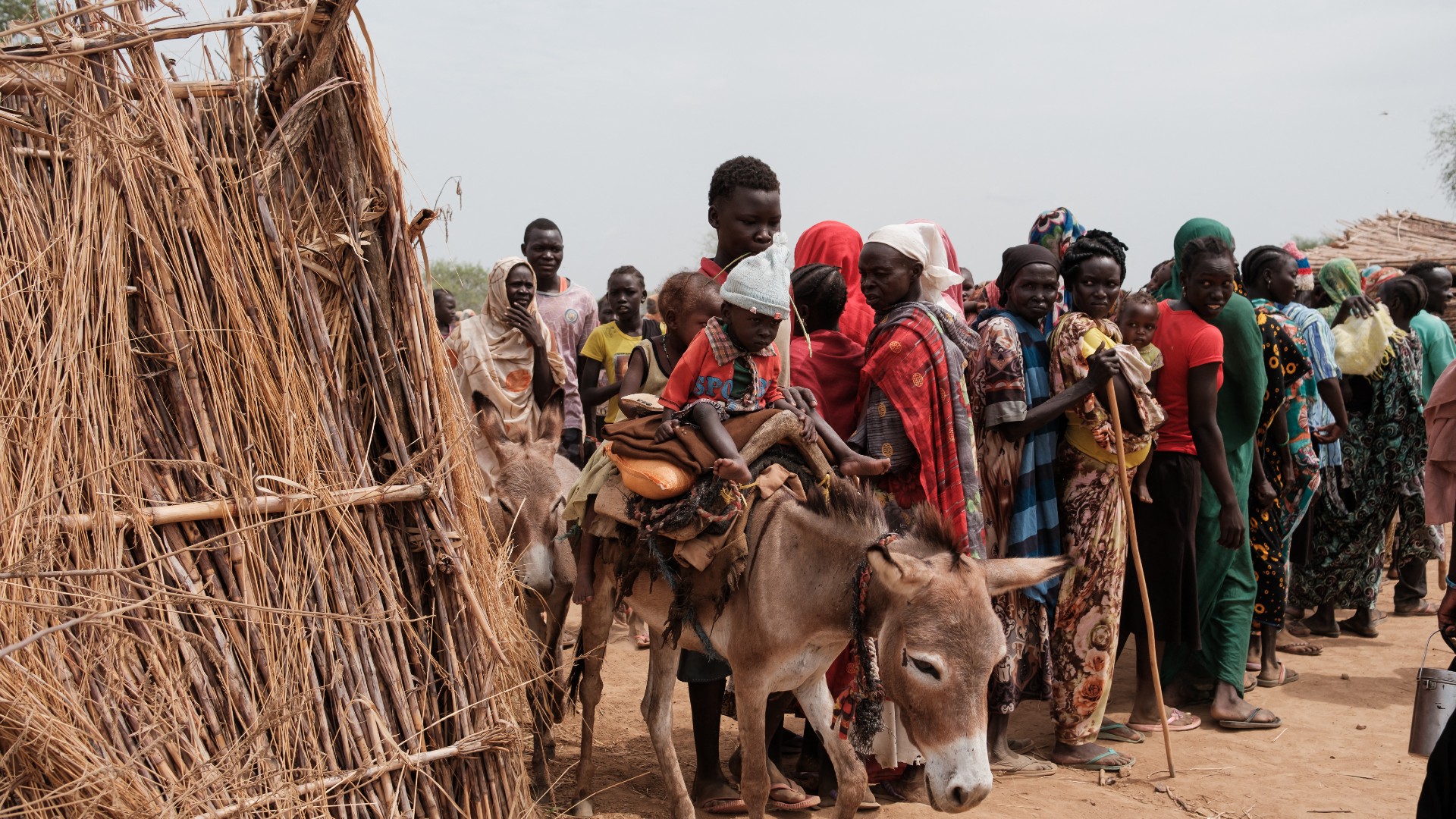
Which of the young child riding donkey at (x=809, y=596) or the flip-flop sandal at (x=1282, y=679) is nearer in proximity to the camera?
the young child riding donkey at (x=809, y=596)

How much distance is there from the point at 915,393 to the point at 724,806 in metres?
2.14

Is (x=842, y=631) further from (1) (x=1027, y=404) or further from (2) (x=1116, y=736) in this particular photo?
(2) (x=1116, y=736)

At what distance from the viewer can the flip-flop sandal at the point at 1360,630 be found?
8375 millimetres

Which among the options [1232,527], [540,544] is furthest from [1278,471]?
[540,544]

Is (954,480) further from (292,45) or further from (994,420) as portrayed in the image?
(292,45)

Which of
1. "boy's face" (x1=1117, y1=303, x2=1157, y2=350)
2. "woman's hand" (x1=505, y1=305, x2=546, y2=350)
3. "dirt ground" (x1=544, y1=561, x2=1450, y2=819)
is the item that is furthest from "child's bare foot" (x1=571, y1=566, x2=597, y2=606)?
"boy's face" (x1=1117, y1=303, x2=1157, y2=350)

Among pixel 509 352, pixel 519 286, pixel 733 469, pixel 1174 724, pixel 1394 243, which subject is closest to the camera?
pixel 733 469

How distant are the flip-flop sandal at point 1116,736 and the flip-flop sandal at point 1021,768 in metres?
0.60

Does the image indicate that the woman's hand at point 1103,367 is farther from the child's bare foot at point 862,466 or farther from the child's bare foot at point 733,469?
the child's bare foot at point 733,469

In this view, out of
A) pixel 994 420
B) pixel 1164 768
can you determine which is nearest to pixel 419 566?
pixel 994 420

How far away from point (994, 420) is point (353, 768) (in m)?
3.30

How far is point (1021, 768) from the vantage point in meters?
5.43

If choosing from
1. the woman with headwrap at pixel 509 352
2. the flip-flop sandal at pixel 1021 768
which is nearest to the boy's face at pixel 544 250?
the woman with headwrap at pixel 509 352

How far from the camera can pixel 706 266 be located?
16.4 ft
